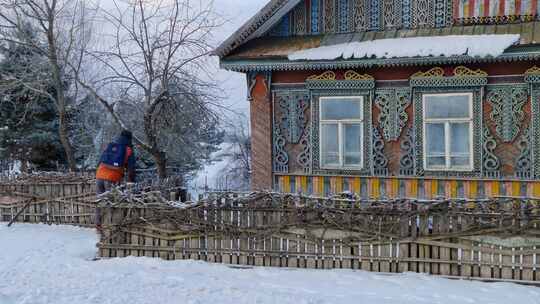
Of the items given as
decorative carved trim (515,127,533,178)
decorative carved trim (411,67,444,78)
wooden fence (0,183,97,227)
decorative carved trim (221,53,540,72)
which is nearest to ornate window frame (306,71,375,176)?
decorative carved trim (221,53,540,72)

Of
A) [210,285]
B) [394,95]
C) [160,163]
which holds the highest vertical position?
[394,95]

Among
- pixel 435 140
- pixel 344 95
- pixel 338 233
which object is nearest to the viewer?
pixel 338 233

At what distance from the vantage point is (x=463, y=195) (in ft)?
39.1

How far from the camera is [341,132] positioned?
12922mm

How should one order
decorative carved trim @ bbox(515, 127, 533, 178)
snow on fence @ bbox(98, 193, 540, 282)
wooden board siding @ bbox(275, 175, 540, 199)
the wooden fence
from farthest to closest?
1. the wooden fence
2. wooden board siding @ bbox(275, 175, 540, 199)
3. decorative carved trim @ bbox(515, 127, 533, 178)
4. snow on fence @ bbox(98, 193, 540, 282)

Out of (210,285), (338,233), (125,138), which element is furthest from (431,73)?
(125,138)

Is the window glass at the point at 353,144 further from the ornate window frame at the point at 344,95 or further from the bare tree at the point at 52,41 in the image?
the bare tree at the point at 52,41

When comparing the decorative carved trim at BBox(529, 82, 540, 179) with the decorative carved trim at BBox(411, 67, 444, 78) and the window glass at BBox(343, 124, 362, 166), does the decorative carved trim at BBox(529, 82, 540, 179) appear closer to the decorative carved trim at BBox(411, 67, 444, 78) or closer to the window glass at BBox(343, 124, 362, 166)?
the decorative carved trim at BBox(411, 67, 444, 78)

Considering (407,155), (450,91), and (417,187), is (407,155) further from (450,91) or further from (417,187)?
(450,91)

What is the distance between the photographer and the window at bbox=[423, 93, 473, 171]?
11.9 m

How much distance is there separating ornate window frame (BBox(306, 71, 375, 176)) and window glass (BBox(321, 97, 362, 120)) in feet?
0.36

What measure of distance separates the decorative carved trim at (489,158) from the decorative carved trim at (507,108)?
0.19 metres

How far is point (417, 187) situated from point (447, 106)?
177cm

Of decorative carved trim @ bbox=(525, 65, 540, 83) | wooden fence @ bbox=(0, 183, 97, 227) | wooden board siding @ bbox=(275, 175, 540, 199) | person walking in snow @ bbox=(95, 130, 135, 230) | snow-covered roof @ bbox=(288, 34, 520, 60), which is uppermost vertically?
snow-covered roof @ bbox=(288, 34, 520, 60)
